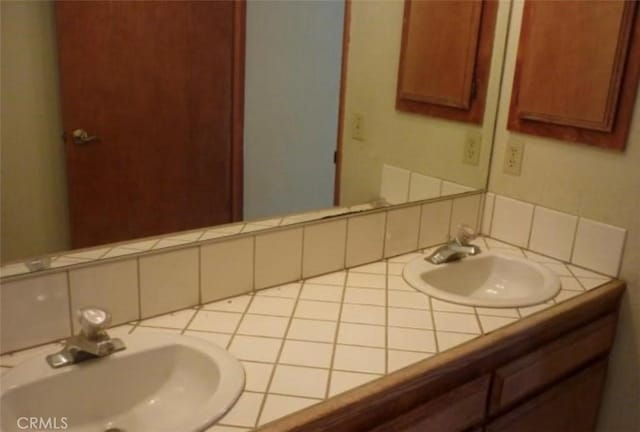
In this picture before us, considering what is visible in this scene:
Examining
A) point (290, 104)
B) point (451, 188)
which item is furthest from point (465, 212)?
point (290, 104)

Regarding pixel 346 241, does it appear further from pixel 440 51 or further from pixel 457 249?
pixel 440 51

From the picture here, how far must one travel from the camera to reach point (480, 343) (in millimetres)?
1275

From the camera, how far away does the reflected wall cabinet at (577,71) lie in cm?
158

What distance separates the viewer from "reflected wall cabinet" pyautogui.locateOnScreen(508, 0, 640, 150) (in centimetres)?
158

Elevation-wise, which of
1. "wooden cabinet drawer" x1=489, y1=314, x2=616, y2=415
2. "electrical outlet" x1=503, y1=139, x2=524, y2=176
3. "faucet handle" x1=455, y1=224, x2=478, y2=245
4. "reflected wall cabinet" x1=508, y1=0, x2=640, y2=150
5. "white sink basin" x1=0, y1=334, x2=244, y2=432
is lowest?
"wooden cabinet drawer" x1=489, y1=314, x2=616, y2=415

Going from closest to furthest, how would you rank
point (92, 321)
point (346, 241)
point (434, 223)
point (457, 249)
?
point (92, 321) → point (346, 241) → point (457, 249) → point (434, 223)

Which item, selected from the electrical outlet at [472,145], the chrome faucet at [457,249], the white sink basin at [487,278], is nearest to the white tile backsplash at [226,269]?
the white sink basin at [487,278]

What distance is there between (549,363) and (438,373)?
1.56 feet

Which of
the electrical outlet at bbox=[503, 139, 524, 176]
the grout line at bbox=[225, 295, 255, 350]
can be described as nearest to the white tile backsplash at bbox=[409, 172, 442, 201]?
the electrical outlet at bbox=[503, 139, 524, 176]

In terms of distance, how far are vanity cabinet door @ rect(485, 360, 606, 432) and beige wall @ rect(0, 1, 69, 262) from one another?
1.10 m

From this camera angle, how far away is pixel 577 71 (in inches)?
66.8

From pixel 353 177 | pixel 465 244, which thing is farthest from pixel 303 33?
pixel 465 244

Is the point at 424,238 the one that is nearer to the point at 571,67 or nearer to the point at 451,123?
the point at 451,123

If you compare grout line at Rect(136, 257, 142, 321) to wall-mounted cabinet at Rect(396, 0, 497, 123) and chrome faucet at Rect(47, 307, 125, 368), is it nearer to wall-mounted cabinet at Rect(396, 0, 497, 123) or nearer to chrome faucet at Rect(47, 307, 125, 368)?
chrome faucet at Rect(47, 307, 125, 368)
